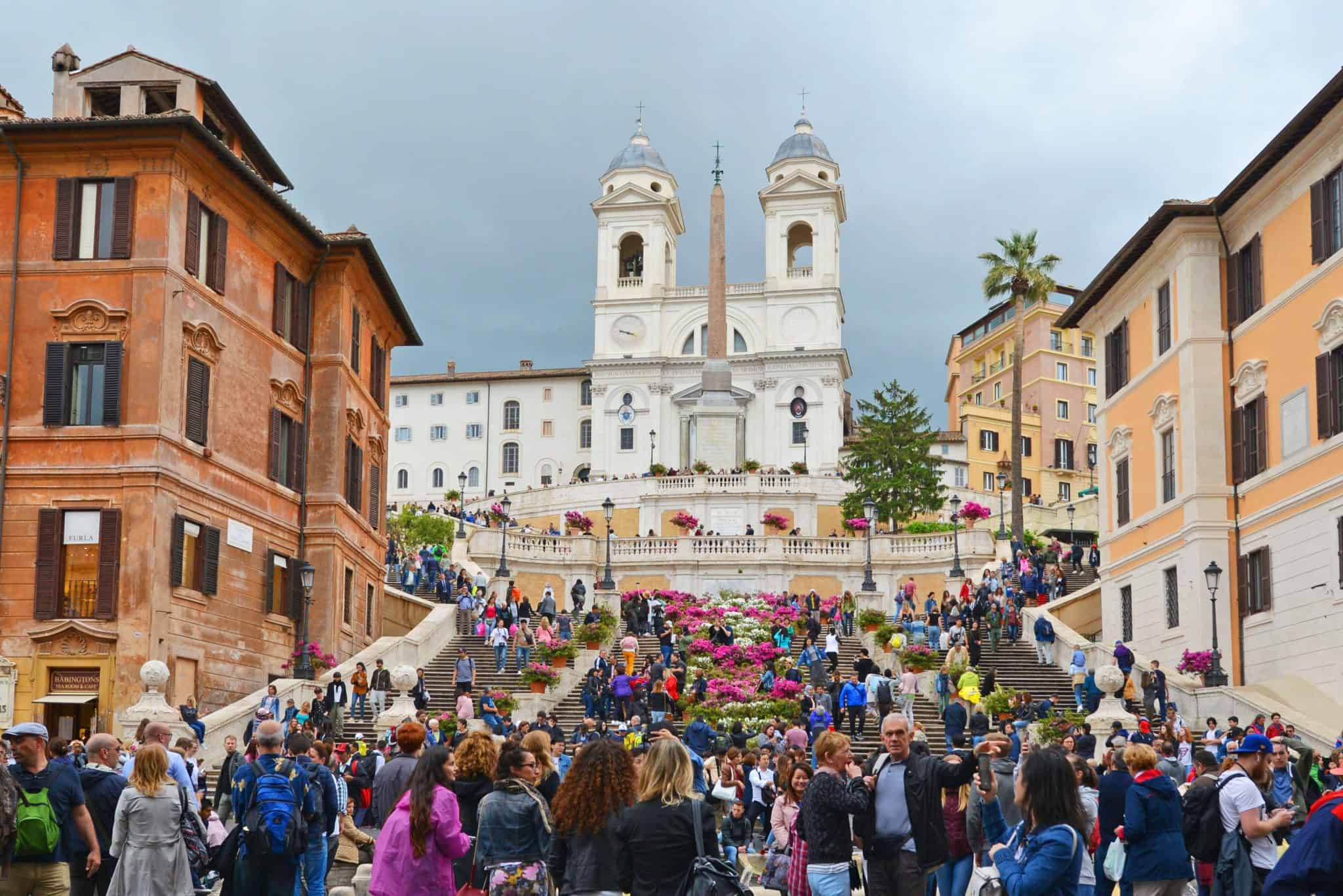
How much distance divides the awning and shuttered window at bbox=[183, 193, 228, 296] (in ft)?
28.3

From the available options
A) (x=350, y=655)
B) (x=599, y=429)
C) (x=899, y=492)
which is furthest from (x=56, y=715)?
(x=599, y=429)

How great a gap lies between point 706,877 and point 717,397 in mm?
87231

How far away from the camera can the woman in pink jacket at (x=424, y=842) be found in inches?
420

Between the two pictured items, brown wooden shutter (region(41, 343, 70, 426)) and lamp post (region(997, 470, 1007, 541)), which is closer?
brown wooden shutter (region(41, 343, 70, 426))

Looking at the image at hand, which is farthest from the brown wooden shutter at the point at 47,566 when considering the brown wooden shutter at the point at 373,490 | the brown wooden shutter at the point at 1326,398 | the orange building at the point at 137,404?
the brown wooden shutter at the point at 1326,398

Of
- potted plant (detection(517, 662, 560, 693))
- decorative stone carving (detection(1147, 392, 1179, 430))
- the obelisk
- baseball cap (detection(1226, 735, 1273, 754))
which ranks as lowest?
baseball cap (detection(1226, 735, 1273, 754))

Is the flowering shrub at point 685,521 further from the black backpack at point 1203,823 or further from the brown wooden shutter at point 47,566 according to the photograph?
the black backpack at point 1203,823

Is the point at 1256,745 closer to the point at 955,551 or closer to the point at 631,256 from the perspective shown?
the point at 955,551

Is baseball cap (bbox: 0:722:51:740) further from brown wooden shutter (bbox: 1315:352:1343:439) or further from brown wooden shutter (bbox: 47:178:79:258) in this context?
brown wooden shutter (bbox: 1315:352:1343:439)

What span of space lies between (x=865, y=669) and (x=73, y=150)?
19323 mm

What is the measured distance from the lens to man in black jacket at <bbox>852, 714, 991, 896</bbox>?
11742mm

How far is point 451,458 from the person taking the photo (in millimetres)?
115125

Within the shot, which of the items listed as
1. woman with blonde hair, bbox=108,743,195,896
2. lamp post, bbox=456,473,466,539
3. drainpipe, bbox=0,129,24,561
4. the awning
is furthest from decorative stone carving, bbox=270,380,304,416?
woman with blonde hair, bbox=108,743,195,896

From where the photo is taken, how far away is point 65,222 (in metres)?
33.4
